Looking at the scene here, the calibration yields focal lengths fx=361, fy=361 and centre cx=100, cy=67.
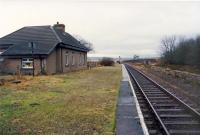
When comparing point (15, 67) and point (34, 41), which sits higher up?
point (34, 41)

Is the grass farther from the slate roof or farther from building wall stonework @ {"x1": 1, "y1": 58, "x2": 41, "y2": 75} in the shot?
the slate roof

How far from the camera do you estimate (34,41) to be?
129 ft

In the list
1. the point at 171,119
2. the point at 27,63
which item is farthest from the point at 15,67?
the point at 171,119

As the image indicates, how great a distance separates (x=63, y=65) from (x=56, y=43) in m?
3.17

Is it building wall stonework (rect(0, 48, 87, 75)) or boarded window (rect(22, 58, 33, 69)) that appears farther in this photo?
boarded window (rect(22, 58, 33, 69))

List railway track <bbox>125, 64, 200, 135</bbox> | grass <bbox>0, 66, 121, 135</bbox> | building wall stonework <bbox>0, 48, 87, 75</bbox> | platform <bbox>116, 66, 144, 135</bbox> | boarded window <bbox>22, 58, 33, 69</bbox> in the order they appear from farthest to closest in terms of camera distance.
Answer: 1. boarded window <bbox>22, 58, 33, 69</bbox>
2. building wall stonework <bbox>0, 48, 87, 75</bbox>
3. grass <bbox>0, 66, 121, 135</bbox>
4. railway track <bbox>125, 64, 200, 135</bbox>
5. platform <bbox>116, 66, 144, 135</bbox>

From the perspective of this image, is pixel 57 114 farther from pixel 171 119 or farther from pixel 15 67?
pixel 15 67

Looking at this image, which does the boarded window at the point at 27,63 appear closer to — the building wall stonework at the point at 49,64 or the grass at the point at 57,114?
the building wall stonework at the point at 49,64

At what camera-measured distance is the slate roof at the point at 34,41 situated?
36919 millimetres

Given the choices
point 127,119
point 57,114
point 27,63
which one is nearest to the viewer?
point 127,119

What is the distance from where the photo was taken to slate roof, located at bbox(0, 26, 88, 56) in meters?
36.9

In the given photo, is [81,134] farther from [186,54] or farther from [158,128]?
[186,54]

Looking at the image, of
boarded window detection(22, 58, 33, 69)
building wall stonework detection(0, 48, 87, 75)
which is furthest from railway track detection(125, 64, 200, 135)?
boarded window detection(22, 58, 33, 69)

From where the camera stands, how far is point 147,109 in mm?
14258
